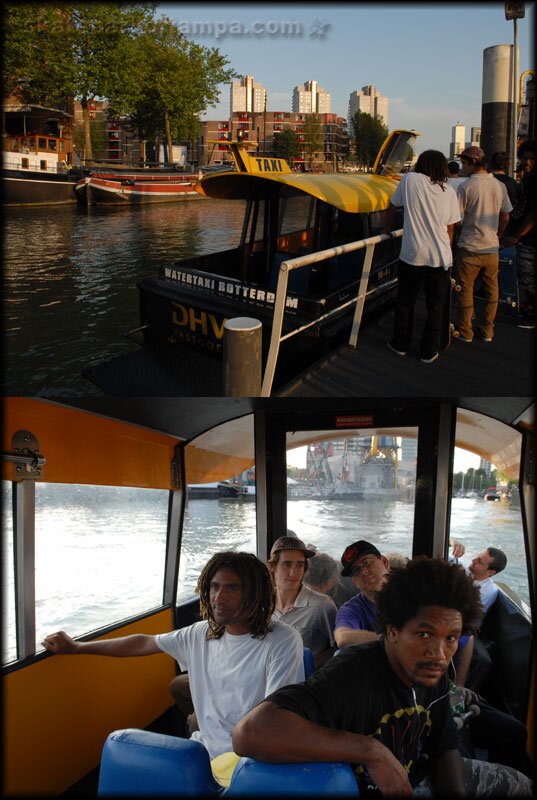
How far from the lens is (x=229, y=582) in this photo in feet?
5.89

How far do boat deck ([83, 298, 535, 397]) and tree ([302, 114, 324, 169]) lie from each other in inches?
38.9

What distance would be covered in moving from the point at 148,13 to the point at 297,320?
1.36 metres

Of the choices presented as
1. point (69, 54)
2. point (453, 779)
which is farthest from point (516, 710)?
point (69, 54)

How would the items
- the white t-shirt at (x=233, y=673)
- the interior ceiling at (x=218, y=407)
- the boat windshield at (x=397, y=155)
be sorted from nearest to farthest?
the white t-shirt at (x=233, y=673)
the interior ceiling at (x=218, y=407)
the boat windshield at (x=397, y=155)

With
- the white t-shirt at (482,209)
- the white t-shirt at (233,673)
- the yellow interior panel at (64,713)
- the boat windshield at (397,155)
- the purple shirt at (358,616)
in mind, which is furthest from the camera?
the boat windshield at (397,155)

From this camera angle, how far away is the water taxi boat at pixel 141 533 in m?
1.91

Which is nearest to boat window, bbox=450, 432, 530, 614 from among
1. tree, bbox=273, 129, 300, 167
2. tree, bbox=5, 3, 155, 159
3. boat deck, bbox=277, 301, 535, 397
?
boat deck, bbox=277, 301, 535, 397

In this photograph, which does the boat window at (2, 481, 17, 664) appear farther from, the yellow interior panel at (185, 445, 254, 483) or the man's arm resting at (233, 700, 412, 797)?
the yellow interior panel at (185, 445, 254, 483)

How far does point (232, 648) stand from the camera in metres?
1.74

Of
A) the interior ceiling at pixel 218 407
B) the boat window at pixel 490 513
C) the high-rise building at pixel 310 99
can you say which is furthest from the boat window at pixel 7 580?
the boat window at pixel 490 513

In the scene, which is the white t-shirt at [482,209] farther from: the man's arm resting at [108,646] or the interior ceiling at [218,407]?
the man's arm resting at [108,646]

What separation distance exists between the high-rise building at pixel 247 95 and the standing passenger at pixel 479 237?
3.05ft

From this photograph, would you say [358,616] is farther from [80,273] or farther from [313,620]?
[80,273]

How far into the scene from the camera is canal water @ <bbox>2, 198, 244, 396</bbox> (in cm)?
376
